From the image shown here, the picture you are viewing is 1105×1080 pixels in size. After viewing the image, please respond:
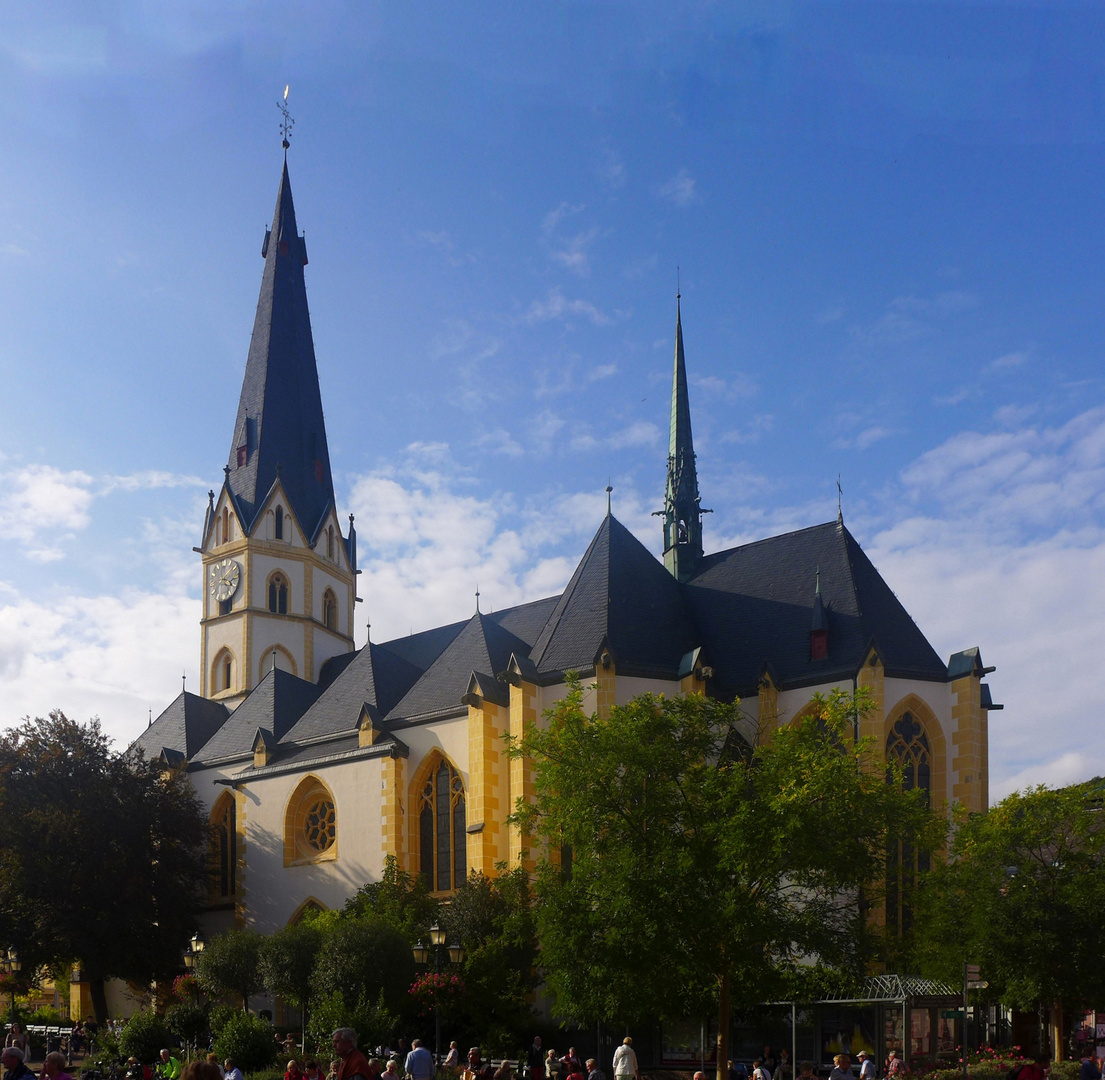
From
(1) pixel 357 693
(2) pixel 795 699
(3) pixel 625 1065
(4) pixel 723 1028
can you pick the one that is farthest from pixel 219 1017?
(2) pixel 795 699

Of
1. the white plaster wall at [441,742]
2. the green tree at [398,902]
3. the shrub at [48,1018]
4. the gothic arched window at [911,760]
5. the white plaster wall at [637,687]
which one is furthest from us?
the shrub at [48,1018]

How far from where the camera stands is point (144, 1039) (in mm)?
28203

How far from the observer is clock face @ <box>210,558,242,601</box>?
54.0 m

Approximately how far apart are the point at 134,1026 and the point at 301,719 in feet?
55.5

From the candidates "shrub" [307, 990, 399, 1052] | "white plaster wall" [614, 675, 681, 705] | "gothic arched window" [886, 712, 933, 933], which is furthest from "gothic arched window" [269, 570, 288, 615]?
"shrub" [307, 990, 399, 1052]

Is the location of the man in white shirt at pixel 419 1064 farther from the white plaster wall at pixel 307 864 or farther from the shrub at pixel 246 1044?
the white plaster wall at pixel 307 864

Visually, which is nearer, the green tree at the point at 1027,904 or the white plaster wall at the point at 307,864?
the green tree at the point at 1027,904

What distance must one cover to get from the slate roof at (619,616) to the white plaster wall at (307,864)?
7.35m

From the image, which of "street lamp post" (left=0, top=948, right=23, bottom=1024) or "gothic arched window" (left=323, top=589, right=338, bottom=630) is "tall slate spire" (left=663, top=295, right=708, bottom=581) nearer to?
"gothic arched window" (left=323, top=589, right=338, bottom=630)

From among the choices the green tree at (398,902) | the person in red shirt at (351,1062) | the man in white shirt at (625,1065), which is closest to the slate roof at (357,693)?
the green tree at (398,902)

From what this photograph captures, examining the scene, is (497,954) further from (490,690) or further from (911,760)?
(911,760)

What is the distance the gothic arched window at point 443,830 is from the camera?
37.8 metres

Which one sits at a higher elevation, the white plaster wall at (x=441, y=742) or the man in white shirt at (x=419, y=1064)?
the white plaster wall at (x=441, y=742)

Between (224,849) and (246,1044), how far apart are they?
20741 mm
